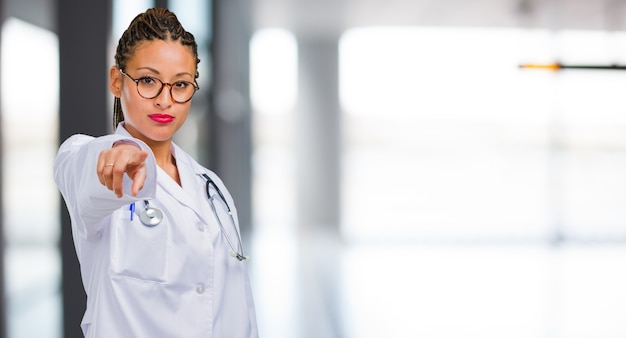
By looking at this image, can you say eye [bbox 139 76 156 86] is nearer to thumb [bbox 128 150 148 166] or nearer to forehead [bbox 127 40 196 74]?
forehead [bbox 127 40 196 74]

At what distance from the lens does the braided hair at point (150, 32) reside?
1.15 m

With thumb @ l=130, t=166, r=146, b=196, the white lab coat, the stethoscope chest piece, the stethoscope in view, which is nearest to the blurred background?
the stethoscope

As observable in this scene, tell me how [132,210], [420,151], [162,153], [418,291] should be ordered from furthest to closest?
[420,151]
[418,291]
[162,153]
[132,210]

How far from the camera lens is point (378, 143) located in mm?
10461

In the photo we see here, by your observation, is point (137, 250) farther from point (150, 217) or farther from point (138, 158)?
point (138, 158)

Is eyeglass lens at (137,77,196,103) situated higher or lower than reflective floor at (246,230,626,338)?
higher

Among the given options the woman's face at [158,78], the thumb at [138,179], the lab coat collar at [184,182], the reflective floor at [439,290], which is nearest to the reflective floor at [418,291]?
the reflective floor at [439,290]

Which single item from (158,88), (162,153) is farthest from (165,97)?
(162,153)

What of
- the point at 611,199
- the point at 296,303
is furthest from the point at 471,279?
the point at 611,199

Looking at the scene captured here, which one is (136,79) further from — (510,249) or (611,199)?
(611,199)

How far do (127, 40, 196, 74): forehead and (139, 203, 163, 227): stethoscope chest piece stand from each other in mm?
243

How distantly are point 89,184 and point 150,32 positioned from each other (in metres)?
0.31

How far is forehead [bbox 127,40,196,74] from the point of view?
3.74 feet

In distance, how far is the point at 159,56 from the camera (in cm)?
114
